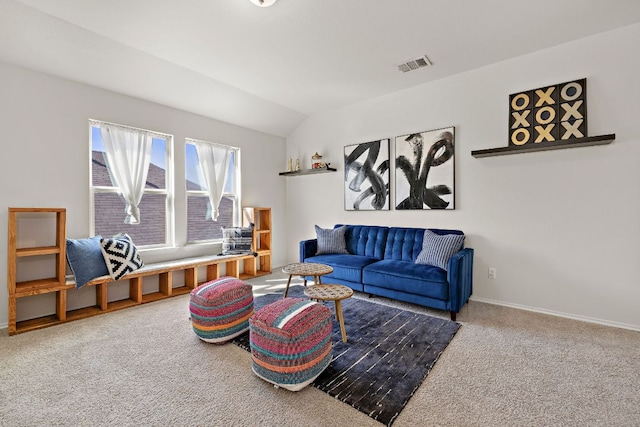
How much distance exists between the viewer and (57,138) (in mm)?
3172

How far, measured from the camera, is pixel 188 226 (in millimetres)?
4426

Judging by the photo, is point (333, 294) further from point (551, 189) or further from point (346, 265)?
point (551, 189)

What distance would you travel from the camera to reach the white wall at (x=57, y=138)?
9.45 ft

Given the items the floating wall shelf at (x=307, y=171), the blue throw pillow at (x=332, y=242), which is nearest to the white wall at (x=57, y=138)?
the floating wall shelf at (x=307, y=171)

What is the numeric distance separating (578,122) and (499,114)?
74cm

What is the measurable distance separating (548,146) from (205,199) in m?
4.55

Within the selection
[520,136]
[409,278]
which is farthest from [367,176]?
[520,136]

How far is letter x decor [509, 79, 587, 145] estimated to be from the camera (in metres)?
2.98

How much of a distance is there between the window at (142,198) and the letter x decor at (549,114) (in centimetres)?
448

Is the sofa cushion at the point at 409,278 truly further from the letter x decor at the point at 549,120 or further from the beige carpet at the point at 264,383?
the letter x decor at the point at 549,120

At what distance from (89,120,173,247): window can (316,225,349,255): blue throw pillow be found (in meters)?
2.17

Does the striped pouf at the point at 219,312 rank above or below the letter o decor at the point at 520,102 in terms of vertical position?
below

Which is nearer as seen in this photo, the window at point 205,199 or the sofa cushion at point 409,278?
the sofa cushion at point 409,278

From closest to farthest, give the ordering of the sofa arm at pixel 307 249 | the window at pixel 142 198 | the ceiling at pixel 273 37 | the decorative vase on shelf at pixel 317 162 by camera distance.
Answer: the ceiling at pixel 273 37, the window at pixel 142 198, the sofa arm at pixel 307 249, the decorative vase on shelf at pixel 317 162
